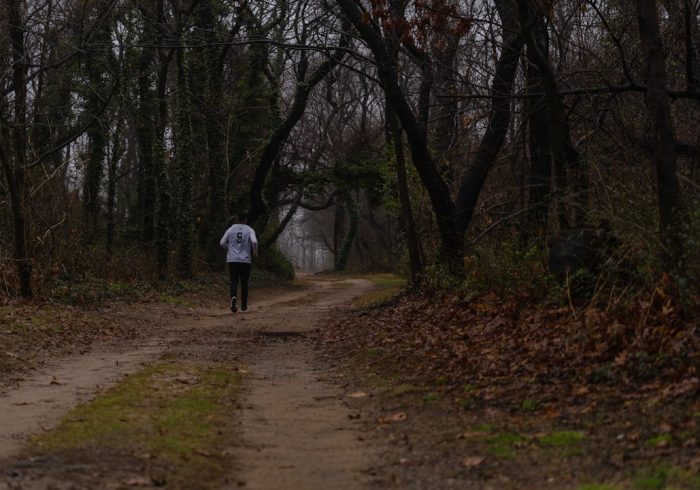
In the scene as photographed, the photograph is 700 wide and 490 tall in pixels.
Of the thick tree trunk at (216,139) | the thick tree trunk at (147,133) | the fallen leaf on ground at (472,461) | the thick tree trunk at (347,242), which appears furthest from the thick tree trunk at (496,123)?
the thick tree trunk at (347,242)

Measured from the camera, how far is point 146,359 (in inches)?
460

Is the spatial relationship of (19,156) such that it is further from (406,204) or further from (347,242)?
(347,242)

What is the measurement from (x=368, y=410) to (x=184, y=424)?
1864 mm

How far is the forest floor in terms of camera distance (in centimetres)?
571

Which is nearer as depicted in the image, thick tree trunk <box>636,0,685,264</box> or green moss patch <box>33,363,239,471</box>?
green moss patch <box>33,363,239,471</box>

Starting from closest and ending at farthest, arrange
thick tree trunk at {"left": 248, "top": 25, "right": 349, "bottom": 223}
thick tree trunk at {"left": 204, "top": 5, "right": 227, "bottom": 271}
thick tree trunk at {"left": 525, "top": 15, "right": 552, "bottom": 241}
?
thick tree trunk at {"left": 525, "top": 15, "right": 552, "bottom": 241} < thick tree trunk at {"left": 248, "top": 25, "right": 349, "bottom": 223} < thick tree trunk at {"left": 204, "top": 5, "right": 227, "bottom": 271}

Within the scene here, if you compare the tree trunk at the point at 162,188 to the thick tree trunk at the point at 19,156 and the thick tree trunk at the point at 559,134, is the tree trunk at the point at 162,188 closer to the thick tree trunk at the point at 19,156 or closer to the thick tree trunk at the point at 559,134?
the thick tree trunk at the point at 19,156

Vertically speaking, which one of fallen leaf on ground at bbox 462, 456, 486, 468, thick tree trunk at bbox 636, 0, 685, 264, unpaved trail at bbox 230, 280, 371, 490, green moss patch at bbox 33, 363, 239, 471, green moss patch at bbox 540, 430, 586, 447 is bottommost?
unpaved trail at bbox 230, 280, 371, 490

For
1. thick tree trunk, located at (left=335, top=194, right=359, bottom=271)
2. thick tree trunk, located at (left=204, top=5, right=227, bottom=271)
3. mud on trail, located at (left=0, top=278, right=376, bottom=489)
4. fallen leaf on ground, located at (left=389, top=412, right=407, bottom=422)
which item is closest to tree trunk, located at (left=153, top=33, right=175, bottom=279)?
thick tree trunk, located at (left=204, top=5, right=227, bottom=271)

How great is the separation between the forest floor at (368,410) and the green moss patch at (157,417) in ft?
0.08

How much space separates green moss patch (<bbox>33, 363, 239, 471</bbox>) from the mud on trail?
11 millimetres

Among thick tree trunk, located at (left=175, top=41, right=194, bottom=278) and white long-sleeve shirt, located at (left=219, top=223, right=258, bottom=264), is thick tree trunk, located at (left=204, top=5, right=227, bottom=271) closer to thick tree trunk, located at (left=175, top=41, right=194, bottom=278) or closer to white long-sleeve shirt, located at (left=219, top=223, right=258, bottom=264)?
thick tree trunk, located at (left=175, top=41, right=194, bottom=278)

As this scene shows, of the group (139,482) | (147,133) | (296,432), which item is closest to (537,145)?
(296,432)

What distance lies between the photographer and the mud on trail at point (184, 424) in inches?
229
